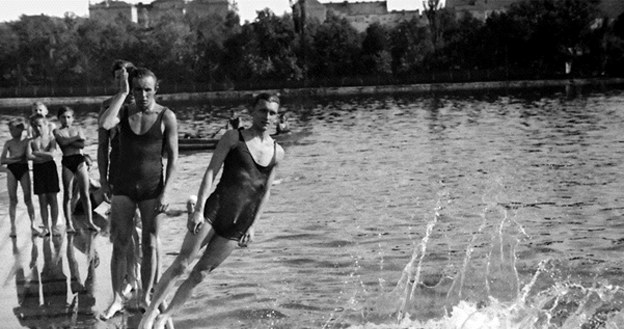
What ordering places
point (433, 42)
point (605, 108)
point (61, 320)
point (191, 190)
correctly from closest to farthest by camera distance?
point (61, 320)
point (191, 190)
point (605, 108)
point (433, 42)

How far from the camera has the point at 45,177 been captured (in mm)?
15273

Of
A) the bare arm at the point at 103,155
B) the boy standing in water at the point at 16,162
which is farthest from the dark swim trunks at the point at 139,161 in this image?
the boy standing in water at the point at 16,162

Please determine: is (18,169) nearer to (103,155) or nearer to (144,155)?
(103,155)

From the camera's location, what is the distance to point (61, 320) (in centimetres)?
1015

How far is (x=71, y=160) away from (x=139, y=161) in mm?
6229

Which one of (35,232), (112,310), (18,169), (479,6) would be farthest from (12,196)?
(479,6)

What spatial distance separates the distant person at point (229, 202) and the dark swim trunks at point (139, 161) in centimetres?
86

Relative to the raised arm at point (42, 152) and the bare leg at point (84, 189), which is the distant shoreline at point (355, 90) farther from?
the raised arm at point (42, 152)

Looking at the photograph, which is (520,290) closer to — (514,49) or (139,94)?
(139,94)

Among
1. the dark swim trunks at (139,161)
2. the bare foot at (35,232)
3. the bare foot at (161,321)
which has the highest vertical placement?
the dark swim trunks at (139,161)

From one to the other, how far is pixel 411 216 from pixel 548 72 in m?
93.9

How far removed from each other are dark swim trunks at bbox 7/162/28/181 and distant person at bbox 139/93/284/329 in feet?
24.7

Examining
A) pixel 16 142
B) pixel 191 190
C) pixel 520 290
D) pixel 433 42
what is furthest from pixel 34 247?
pixel 433 42

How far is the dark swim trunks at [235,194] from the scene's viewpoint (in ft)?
28.4
